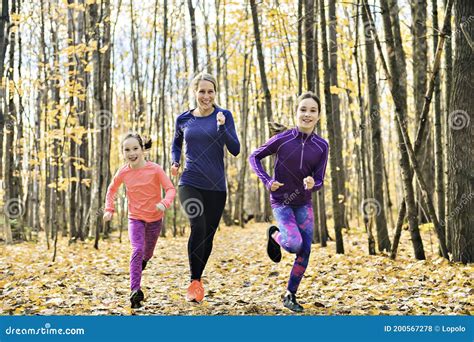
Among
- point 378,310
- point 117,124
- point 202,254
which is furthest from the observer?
point 117,124

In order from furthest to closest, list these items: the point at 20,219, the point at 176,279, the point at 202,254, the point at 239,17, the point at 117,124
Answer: the point at 117,124
the point at 239,17
the point at 20,219
the point at 176,279
the point at 202,254

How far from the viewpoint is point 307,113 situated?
14.8 ft

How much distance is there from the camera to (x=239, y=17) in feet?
56.4

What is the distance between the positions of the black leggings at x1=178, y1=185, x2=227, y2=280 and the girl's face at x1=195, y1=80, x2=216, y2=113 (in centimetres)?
79

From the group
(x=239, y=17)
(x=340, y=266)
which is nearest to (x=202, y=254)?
(x=340, y=266)

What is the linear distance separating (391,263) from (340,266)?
27.0 inches

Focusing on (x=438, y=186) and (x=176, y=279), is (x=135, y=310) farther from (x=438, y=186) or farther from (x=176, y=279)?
(x=438, y=186)

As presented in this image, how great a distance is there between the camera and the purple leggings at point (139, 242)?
4637 mm

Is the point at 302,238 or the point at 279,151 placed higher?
the point at 279,151

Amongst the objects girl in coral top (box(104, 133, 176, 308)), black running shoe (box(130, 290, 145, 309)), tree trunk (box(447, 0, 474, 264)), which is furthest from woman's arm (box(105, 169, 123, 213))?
tree trunk (box(447, 0, 474, 264))

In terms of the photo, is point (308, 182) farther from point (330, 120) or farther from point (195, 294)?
point (330, 120)

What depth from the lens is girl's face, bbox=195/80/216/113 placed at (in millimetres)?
4816

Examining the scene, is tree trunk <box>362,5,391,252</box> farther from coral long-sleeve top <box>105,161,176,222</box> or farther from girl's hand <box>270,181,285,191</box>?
coral long-sleeve top <box>105,161,176,222</box>

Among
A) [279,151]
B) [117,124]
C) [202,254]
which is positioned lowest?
[202,254]
